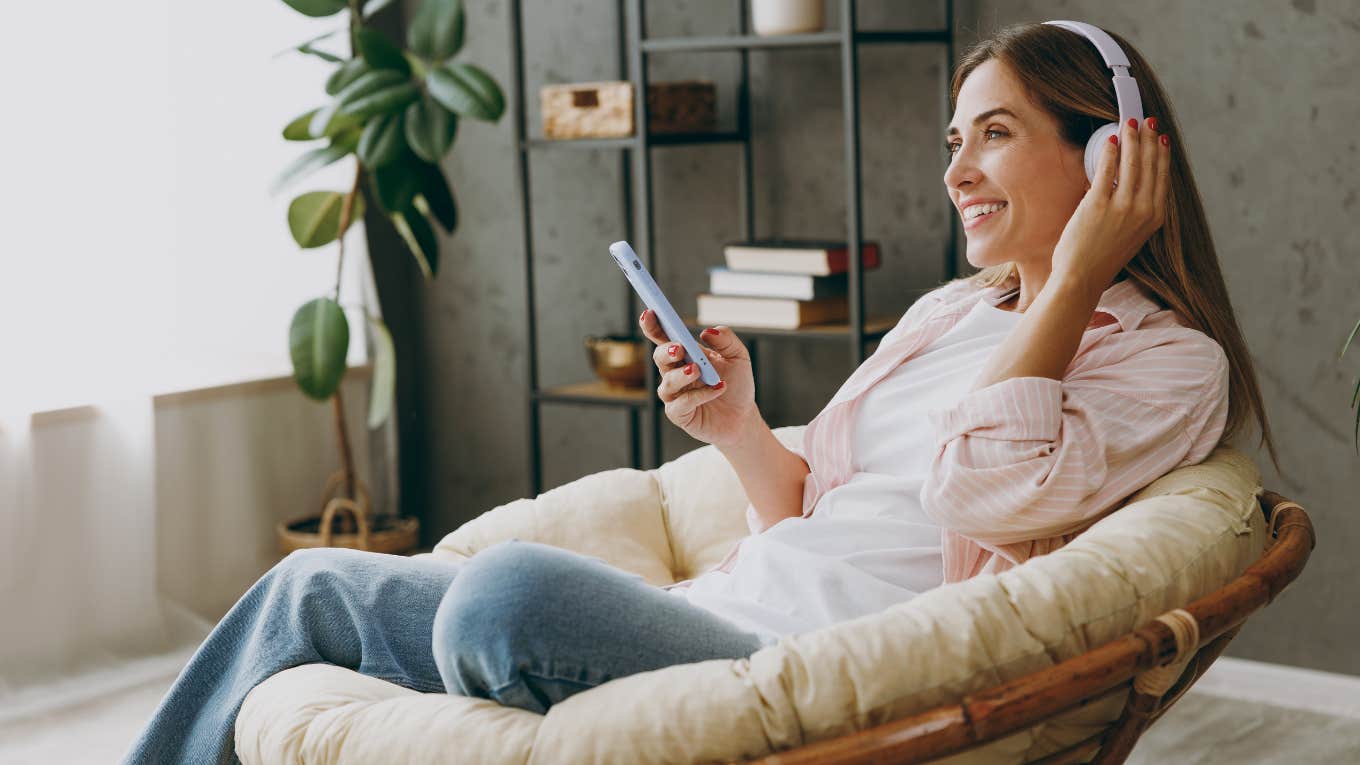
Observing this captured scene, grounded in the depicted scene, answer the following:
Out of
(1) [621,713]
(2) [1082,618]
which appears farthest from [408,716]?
(2) [1082,618]

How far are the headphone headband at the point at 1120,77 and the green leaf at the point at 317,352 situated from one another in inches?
75.2

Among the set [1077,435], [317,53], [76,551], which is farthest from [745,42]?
[76,551]

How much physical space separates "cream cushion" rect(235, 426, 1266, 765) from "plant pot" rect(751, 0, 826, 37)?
4.91 feet

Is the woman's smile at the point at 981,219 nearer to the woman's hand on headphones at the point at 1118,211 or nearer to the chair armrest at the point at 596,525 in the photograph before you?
the woman's hand on headphones at the point at 1118,211

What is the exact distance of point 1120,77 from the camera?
148 centimetres

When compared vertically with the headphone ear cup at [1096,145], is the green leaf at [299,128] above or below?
above

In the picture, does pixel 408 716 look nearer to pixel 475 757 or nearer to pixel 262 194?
pixel 475 757

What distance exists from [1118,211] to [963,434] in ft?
0.90

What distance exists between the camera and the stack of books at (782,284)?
2.75 m

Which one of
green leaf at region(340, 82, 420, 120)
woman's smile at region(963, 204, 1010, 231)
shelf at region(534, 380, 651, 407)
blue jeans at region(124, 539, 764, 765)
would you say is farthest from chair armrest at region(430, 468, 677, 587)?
green leaf at region(340, 82, 420, 120)

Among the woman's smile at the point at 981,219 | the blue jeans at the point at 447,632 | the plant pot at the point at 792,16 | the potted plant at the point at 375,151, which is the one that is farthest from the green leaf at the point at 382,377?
the woman's smile at the point at 981,219

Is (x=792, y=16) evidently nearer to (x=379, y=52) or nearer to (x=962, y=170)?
(x=379, y=52)

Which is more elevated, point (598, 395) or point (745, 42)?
point (745, 42)

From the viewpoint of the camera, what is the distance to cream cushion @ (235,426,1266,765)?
3.77 feet
